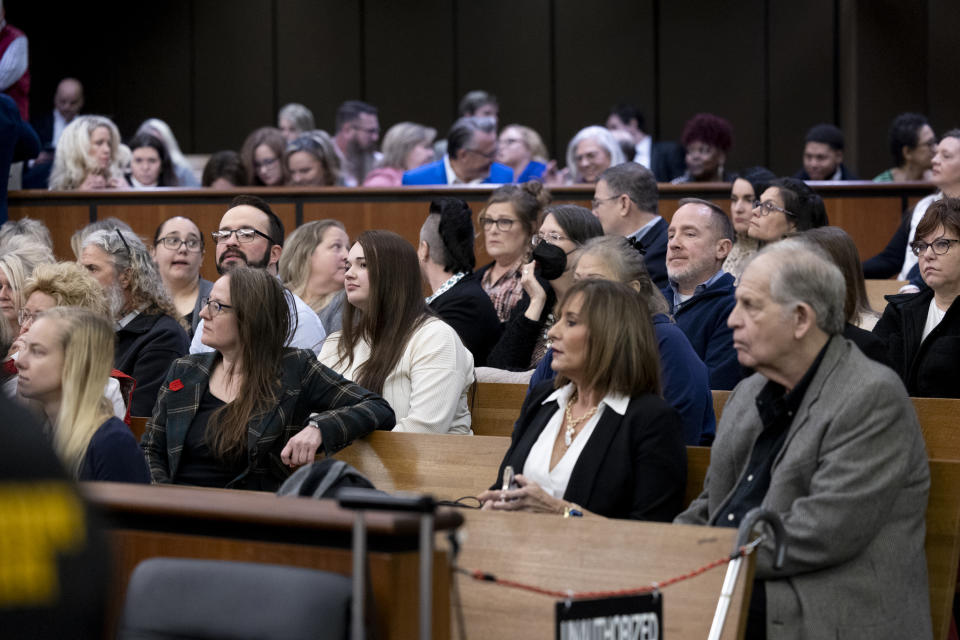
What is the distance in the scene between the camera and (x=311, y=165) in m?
7.60

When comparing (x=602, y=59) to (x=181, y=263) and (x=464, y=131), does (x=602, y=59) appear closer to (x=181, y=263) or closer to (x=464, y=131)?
(x=464, y=131)

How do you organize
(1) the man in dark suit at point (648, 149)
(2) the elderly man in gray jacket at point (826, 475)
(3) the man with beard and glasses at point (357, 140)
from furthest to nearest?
(1) the man in dark suit at point (648, 149) → (3) the man with beard and glasses at point (357, 140) → (2) the elderly man in gray jacket at point (826, 475)

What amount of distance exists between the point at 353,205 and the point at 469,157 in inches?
29.2

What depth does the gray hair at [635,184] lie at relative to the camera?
5.51 metres

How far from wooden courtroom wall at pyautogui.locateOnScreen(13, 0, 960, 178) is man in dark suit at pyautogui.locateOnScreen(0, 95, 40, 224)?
4.55 m

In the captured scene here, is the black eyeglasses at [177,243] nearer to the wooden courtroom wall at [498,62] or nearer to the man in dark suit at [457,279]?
the man in dark suit at [457,279]

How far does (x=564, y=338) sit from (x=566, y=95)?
8.16 meters

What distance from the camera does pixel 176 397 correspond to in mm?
3791

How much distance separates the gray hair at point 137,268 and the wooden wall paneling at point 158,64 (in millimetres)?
6941

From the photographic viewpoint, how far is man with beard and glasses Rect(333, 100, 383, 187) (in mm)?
A: 8914

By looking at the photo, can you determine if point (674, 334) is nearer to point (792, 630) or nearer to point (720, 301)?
point (720, 301)

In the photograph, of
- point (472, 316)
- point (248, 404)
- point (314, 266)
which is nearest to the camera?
point (248, 404)

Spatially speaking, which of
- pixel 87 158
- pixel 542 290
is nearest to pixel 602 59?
pixel 87 158

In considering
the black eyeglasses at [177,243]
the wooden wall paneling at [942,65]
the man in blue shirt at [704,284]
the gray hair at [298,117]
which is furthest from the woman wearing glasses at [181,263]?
the wooden wall paneling at [942,65]
